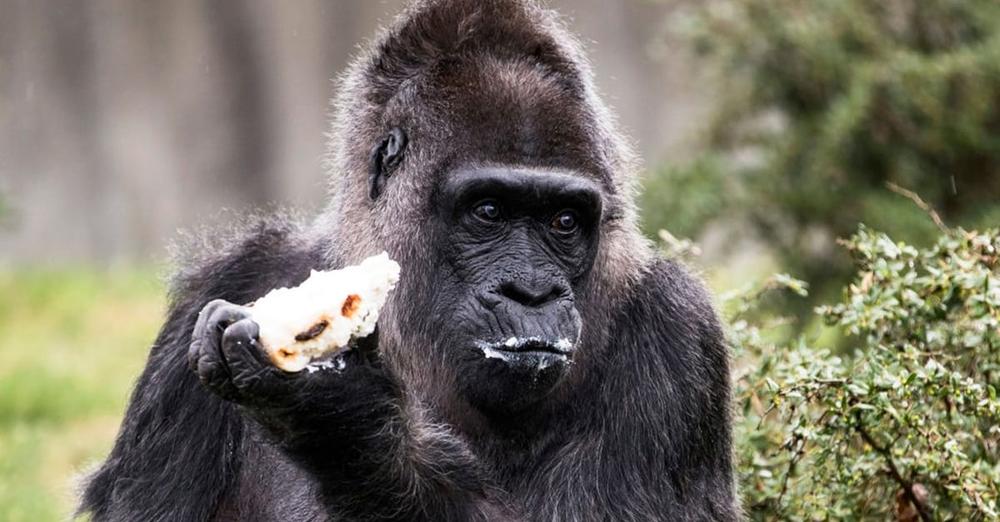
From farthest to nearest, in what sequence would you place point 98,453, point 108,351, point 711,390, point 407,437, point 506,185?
point 108,351 → point 98,453 → point 711,390 → point 506,185 → point 407,437

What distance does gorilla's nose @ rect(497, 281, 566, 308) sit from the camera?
5379mm

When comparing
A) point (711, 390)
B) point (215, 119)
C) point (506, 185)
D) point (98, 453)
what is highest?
point (215, 119)

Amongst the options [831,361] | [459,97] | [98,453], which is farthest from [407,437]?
[98,453]

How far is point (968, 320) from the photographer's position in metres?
6.12

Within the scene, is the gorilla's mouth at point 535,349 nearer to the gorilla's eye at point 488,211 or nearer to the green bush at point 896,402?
the gorilla's eye at point 488,211

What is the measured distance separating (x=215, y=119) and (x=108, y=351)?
5.33 meters

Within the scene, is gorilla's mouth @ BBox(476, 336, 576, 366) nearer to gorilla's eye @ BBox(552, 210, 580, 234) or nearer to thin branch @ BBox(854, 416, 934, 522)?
gorilla's eye @ BBox(552, 210, 580, 234)

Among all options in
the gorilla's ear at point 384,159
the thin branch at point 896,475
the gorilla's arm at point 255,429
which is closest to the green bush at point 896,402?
the thin branch at point 896,475

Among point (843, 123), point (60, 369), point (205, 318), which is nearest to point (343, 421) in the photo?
point (205, 318)

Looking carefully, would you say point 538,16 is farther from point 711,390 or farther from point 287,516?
point 287,516

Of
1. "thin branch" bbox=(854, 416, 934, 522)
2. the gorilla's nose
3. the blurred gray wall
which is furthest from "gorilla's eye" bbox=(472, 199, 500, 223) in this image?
the blurred gray wall

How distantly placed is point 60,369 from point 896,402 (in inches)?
334

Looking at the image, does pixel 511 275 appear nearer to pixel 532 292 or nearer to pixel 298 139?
pixel 532 292

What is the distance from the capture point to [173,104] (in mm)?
18094
